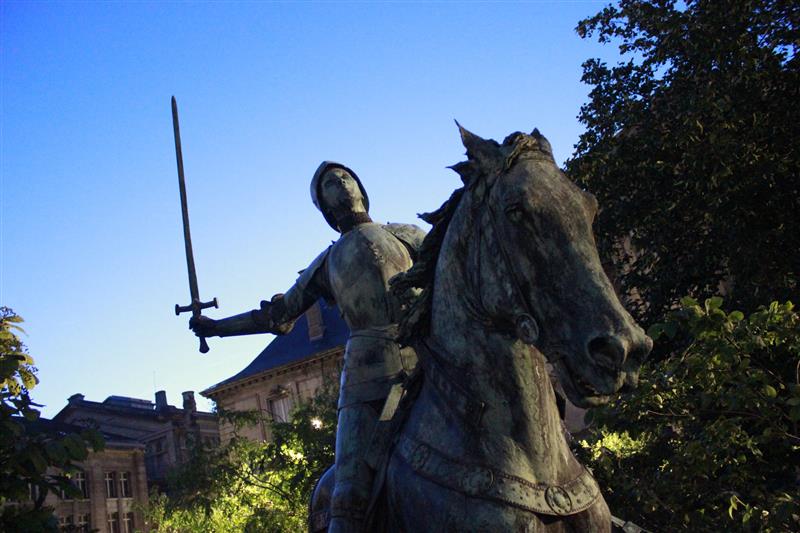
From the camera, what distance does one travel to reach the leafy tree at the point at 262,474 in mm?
20125

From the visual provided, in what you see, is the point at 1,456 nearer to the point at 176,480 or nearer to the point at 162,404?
the point at 176,480

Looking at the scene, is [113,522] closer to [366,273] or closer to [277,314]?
[277,314]

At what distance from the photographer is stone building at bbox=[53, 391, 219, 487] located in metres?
58.4

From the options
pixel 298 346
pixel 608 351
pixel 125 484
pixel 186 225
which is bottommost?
pixel 608 351

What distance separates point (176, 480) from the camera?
21.5 metres

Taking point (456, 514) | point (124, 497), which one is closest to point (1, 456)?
point (456, 514)

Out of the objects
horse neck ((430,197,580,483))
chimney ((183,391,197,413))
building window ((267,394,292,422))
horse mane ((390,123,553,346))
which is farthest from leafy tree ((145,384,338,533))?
chimney ((183,391,197,413))

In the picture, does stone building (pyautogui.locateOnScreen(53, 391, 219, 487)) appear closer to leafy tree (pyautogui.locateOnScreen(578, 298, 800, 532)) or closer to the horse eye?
leafy tree (pyautogui.locateOnScreen(578, 298, 800, 532))

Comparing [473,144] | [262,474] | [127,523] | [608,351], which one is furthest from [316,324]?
[608,351]

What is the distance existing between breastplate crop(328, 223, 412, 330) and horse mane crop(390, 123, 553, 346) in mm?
503

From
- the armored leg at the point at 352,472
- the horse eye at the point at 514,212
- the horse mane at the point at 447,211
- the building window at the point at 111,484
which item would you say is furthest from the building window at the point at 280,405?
the horse eye at the point at 514,212

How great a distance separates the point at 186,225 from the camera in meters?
5.42

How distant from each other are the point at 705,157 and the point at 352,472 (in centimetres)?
1107

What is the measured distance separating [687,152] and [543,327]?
1164cm
